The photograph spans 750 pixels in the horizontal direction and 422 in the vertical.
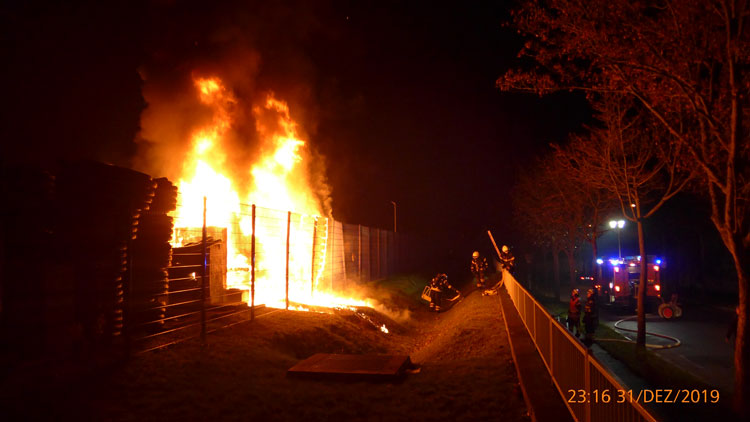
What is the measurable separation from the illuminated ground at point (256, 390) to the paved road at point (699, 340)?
7374 mm

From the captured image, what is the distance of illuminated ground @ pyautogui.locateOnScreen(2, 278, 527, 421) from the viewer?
579 cm

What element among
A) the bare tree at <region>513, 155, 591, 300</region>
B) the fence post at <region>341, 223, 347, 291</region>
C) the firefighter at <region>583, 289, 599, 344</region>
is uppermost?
the bare tree at <region>513, 155, 591, 300</region>

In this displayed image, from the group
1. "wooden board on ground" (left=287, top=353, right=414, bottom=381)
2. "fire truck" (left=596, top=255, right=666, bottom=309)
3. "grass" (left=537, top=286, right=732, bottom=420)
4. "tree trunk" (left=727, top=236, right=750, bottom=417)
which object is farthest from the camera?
"fire truck" (left=596, top=255, right=666, bottom=309)

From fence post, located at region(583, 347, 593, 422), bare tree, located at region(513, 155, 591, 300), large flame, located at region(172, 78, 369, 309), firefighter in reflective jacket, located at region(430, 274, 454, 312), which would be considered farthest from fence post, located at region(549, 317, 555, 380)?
bare tree, located at region(513, 155, 591, 300)

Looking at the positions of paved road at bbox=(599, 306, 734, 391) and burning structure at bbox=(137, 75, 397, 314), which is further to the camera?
burning structure at bbox=(137, 75, 397, 314)

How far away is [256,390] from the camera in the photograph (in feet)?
22.5

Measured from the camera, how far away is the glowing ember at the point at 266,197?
16.1 meters

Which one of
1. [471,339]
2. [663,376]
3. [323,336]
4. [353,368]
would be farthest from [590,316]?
[353,368]

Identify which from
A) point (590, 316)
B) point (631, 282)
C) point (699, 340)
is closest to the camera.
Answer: point (590, 316)

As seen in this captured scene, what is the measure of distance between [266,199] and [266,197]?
0.14 m

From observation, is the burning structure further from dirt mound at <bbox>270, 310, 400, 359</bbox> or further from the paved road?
the paved road

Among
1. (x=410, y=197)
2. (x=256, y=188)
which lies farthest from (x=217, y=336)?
(x=410, y=197)

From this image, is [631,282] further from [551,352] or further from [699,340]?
[551,352]

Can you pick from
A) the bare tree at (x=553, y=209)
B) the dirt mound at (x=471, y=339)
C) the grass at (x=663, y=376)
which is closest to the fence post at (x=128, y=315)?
the dirt mound at (x=471, y=339)
